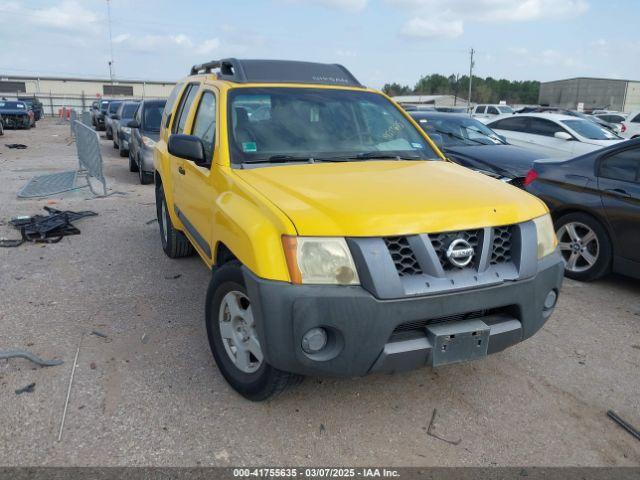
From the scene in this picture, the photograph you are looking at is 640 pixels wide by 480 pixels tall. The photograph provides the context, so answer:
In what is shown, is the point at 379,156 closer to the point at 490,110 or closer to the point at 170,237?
the point at 170,237

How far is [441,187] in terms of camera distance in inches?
123

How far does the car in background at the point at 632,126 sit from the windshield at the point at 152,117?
14.6 meters

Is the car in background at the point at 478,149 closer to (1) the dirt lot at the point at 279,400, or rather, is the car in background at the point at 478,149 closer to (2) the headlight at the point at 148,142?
(1) the dirt lot at the point at 279,400

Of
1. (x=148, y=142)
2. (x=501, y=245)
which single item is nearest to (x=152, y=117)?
(x=148, y=142)

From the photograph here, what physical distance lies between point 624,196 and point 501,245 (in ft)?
9.23

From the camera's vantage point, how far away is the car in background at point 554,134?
36.1 ft

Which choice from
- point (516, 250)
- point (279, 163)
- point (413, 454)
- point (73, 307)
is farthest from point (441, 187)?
point (73, 307)

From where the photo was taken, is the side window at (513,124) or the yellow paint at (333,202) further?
the side window at (513,124)

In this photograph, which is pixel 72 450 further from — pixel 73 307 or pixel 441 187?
pixel 441 187

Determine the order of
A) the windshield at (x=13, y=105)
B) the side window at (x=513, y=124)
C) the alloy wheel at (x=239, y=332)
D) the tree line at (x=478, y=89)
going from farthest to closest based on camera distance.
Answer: the tree line at (x=478, y=89)
the windshield at (x=13, y=105)
the side window at (x=513, y=124)
the alloy wheel at (x=239, y=332)

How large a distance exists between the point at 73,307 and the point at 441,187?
328cm

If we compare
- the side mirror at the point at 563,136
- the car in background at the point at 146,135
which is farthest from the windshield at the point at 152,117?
the side mirror at the point at 563,136

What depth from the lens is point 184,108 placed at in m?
5.16

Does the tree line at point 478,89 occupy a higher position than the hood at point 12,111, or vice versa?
the tree line at point 478,89
